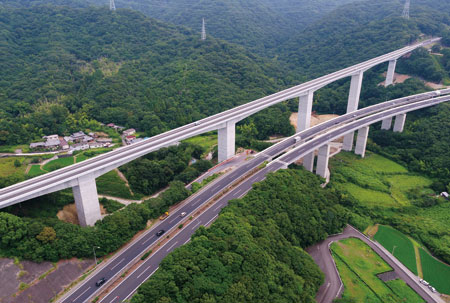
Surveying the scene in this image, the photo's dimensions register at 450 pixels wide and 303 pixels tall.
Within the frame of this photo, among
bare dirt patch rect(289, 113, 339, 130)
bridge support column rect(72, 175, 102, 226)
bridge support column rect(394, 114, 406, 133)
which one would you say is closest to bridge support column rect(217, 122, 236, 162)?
bridge support column rect(72, 175, 102, 226)

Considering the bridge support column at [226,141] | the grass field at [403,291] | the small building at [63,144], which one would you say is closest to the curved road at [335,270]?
the grass field at [403,291]

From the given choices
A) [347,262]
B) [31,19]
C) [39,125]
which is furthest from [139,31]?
[347,262]

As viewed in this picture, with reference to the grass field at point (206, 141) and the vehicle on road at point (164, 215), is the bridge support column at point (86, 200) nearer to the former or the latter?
the vehicle on road at point (164, 215)

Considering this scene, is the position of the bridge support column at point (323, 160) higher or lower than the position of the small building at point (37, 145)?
lower

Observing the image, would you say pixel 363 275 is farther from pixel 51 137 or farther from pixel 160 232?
pixel 51 137

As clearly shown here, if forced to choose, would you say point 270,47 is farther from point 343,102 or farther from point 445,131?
point 445,131

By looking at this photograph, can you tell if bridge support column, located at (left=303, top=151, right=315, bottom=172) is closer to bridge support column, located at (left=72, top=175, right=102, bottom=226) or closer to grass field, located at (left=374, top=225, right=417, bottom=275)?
grass field, located at (left=374, top=225, right=417, bottom=275)
